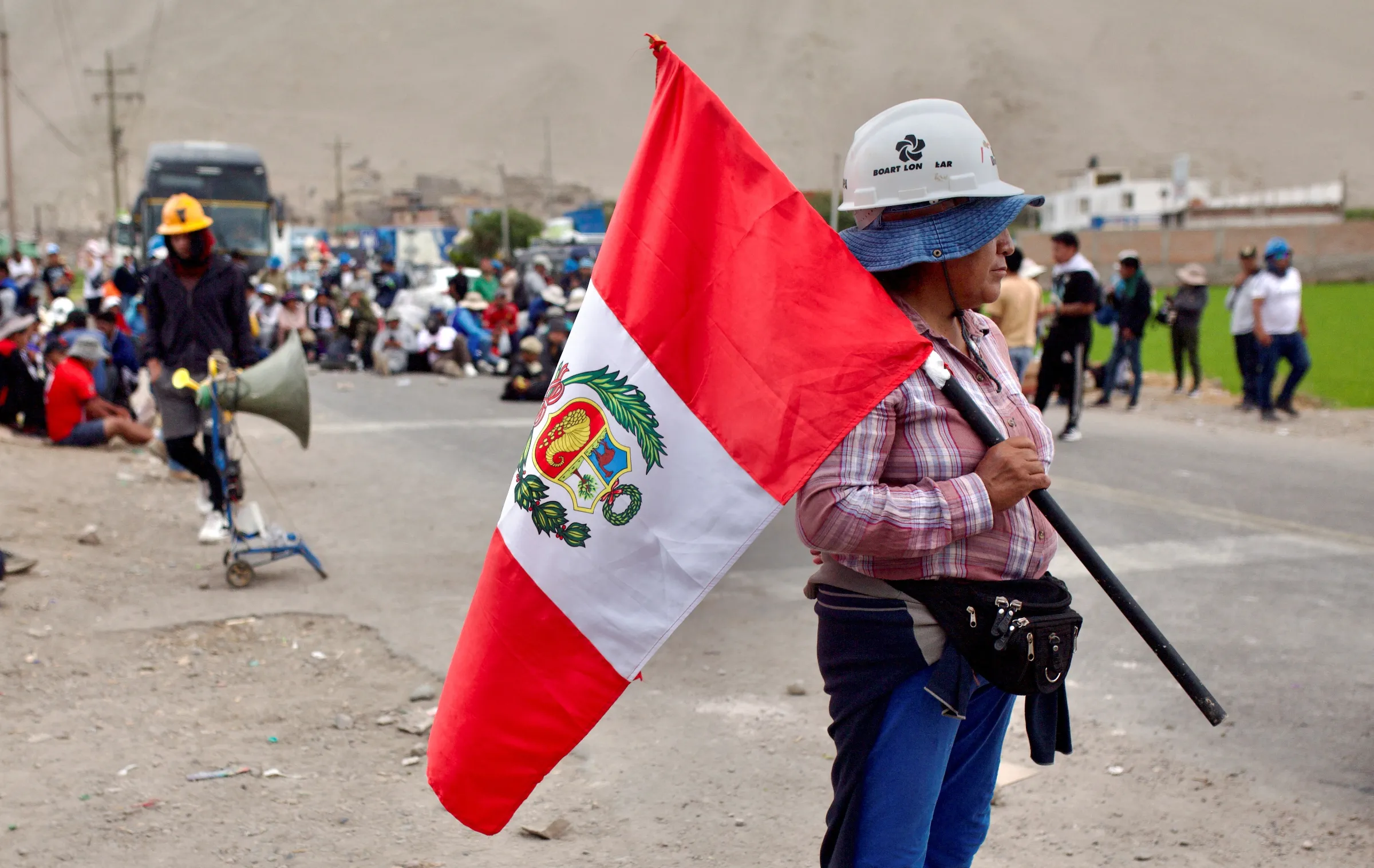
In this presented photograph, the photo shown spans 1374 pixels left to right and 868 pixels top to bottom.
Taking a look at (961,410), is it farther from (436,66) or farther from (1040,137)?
(436,66)

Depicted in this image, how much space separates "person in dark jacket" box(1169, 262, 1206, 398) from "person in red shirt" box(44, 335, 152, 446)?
11684 millimetres

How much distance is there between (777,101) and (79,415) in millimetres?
163167

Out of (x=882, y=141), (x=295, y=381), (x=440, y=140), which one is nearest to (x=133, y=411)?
(x=295, y=381)

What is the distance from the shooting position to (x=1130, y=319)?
14.6 meters

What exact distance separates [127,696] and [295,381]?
91.0 inches

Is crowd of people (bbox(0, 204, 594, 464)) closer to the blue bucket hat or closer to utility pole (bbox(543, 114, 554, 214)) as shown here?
the blue bucket hat

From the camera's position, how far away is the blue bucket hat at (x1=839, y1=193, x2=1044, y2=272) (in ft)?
7.38

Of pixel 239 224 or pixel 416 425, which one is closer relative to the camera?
pixel 416 425

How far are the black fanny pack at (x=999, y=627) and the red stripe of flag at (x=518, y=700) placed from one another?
60cm

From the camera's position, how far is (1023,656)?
7.39ft

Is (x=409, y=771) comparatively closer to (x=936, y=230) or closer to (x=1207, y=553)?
(x=936, y=230)

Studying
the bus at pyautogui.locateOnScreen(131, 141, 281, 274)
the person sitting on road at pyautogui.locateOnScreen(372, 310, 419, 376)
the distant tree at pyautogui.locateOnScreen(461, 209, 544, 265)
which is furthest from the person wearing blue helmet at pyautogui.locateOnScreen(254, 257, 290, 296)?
the distant tree at pyautogui.locateOnScreen(461, 209, 544, 265)

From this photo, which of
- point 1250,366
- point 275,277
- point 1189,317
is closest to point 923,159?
point 1250,366

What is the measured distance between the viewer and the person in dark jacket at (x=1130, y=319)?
1459 centimetres
